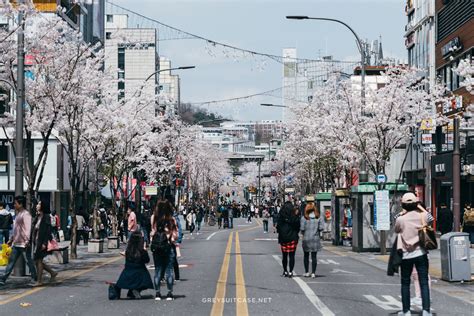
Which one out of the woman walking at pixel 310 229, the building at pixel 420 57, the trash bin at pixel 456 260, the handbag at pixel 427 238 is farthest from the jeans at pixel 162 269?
the building at pixel 420 57

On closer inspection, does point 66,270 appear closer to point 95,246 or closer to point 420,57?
point 95,246

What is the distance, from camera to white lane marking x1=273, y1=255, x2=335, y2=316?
13.7 m

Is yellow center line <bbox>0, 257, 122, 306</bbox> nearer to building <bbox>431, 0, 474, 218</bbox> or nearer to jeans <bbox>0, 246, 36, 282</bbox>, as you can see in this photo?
jeans <bbox>0, 246, 36, 282</bbox>

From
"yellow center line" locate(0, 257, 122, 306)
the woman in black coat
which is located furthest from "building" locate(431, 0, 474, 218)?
the woman in black coat

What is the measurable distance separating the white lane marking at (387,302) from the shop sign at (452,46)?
105 ft

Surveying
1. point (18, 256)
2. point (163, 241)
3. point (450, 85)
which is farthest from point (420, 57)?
point (163, 241)

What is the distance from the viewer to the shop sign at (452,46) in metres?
46.3

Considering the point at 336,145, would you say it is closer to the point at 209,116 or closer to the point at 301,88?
the point at 301,88

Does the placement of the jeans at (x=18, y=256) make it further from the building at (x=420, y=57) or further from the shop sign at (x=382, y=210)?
the building at (x=420, y=57)

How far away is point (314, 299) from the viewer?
15.6 m

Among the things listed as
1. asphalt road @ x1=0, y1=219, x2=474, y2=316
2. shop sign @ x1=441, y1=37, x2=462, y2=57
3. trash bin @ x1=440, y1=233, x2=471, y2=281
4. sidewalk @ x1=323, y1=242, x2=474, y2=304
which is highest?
shop sign @ x1=441, y1=37, x2=462, y2=57

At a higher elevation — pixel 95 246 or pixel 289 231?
pixel 289 231

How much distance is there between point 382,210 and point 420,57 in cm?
2846

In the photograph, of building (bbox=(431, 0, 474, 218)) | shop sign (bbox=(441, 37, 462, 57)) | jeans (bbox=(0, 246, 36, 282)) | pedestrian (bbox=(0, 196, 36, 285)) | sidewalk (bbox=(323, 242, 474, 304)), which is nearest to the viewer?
sidewalk (bbox=(323, 242, 474, 304))
